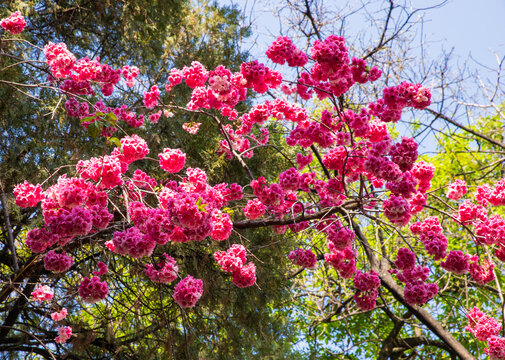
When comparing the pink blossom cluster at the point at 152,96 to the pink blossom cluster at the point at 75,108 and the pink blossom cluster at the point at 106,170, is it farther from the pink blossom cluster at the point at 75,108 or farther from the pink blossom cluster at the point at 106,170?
the pink blossom cluster at the point at 106,170

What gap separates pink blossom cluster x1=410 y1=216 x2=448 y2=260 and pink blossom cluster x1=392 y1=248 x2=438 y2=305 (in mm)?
186

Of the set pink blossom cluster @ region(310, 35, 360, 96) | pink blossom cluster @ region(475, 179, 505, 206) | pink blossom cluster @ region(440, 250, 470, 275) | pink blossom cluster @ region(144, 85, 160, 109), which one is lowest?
pink blossom cluster @ region(440, 250, 470, 275)

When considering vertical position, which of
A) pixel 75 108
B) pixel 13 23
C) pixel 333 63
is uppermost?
pixel 13 23

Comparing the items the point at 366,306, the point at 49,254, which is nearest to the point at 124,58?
the point at 49,254

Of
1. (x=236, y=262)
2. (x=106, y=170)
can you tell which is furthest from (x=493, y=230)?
(x=106, y=170)

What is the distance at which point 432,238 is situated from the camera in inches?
155

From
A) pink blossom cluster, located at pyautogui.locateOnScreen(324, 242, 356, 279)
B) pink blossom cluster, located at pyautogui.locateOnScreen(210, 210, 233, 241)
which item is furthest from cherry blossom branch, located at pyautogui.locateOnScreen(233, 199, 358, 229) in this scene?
pink blossom cluster, located at pyautogui.locateOnScreen(324, 242, 356, 279)

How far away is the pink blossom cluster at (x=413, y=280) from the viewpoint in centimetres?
396

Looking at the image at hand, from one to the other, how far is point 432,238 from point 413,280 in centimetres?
43

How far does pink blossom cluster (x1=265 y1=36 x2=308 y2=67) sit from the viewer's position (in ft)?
13.2

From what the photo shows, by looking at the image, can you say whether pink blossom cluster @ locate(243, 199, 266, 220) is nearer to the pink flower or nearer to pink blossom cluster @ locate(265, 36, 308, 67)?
pink blossom cluster @ locate(265, 36, 308, 67)

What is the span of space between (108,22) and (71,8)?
2.26 ft

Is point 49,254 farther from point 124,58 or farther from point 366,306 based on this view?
point 124,58

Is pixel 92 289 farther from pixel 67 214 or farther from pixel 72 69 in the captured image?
pixel 72 69
